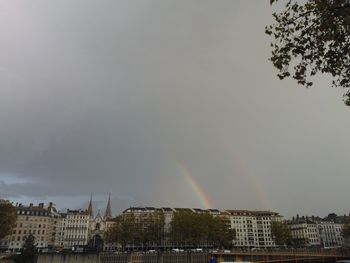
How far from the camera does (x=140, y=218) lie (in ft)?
405

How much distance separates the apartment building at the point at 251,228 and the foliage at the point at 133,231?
59961 mm

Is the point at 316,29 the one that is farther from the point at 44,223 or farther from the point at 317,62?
the point at 44,223

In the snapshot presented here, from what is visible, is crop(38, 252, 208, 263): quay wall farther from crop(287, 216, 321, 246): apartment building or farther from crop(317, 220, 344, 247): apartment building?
crop(317, 220, 344, 247): apartment building

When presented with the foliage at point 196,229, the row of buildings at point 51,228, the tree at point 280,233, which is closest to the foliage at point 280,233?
the tree at point 280,233

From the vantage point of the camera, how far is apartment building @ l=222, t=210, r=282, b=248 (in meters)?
156

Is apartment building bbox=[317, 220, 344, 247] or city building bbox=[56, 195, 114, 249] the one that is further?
apartment building bbox=[317, 220, 344, 247]

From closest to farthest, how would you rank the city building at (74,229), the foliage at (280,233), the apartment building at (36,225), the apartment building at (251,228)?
the foliage at (280,233), the apartment building at (36,225), the city building at (74,229), the apartment building at (251,228)

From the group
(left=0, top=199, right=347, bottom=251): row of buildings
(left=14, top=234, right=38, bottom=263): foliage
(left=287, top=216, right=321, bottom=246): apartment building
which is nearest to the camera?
(left=14, top=234, right=38, bottom=263): foliage

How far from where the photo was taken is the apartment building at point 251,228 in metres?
156

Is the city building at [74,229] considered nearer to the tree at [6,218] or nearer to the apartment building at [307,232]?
the tree at [6,218]

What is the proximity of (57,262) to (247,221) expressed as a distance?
118 m

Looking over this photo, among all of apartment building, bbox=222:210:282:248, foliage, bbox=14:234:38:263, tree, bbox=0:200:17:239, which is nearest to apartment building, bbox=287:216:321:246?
apartment building, bbox=222:210:282:248

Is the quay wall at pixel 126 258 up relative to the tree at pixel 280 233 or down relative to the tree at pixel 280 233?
down

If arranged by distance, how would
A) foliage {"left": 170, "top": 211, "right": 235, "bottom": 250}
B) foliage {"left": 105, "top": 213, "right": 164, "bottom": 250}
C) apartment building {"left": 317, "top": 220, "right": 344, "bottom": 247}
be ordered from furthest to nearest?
apartment building {"left": 317, "top": 220, "right": 344, "bottom": 247}, foliage {"left": 170, "top": 211, "right": 235, "bottom": 250}, foliage {"left": 105, "top": 213, "right": 164, "bottom": 250}
